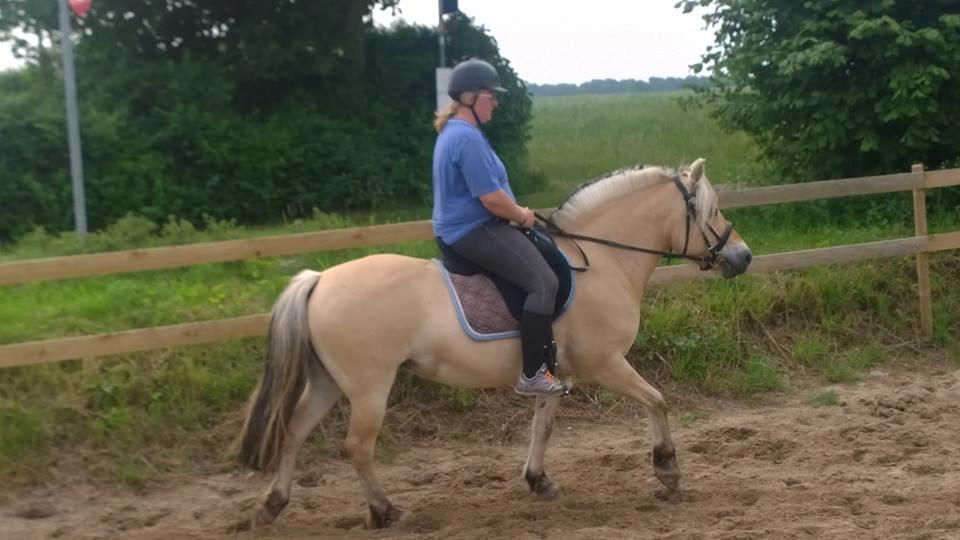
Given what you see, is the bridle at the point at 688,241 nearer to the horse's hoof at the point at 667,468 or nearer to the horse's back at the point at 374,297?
the horse's back at the point at 374,297

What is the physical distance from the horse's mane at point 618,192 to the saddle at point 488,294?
45 cm

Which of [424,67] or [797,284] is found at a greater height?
[424,67]

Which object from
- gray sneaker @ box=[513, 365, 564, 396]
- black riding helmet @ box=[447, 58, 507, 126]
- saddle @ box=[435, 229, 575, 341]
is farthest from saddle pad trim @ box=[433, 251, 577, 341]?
black riding helmet @ box=[447, 58, 507, 126]

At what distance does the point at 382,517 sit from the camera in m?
6.00

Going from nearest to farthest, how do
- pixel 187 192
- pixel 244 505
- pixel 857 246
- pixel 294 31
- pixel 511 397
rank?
pixel 244 505, pixel 511 397, pixel 857 246, pixel 187 192, pixel 294 31

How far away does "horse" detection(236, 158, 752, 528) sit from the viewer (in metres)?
5.83

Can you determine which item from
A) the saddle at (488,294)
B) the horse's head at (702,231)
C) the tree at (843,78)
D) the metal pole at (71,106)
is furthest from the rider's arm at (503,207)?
the metal pole at (71,106)

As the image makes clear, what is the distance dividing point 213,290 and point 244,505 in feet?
7.28

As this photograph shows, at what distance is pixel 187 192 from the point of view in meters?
15.4

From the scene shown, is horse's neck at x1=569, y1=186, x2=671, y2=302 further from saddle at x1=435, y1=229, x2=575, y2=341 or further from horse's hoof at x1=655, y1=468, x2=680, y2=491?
horse's hoof at x1=655, y1=468, x2=680, y2=491

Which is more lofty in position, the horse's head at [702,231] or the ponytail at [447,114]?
the ponytail at [447,114]

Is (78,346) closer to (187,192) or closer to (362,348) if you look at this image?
(362,348)

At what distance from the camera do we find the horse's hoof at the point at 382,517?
5994mm

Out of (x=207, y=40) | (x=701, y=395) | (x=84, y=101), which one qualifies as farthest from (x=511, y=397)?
(x=207, y=40)
